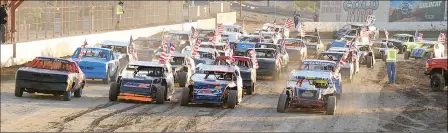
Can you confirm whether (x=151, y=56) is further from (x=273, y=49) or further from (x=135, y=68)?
(x=135, y=68)

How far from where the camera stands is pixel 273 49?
136ft

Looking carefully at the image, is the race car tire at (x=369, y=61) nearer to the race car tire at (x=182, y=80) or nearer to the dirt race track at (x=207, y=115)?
the dirt race track at (x=207, y=115)

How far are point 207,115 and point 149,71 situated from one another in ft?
12.7

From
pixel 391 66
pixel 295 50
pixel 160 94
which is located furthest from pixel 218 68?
pixel 295 50

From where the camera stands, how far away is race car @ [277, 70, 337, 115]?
28156mm

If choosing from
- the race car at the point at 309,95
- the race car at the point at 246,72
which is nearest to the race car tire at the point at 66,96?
the race car at the point at 309,95

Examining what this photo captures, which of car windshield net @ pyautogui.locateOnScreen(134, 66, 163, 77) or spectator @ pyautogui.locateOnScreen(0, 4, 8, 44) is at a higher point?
spectator @ pyautogui.locateOnScreen(0, 4, 8, 44)

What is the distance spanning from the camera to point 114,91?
28.7 m

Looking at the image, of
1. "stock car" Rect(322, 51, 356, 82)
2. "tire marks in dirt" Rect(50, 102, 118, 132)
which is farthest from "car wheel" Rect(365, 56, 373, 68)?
"tire marks in dirt" Rect(50, 102, 118, 132)

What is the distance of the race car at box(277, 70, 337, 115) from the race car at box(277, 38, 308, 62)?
19345 mm

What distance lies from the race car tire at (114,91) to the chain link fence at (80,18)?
13.0 metres

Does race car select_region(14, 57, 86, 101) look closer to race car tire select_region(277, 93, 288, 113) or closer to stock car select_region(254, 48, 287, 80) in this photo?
race car tire select_region(277, 93, 288, 113)

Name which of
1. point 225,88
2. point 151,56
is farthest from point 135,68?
point 151,56

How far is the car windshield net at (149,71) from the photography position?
29.7 m
